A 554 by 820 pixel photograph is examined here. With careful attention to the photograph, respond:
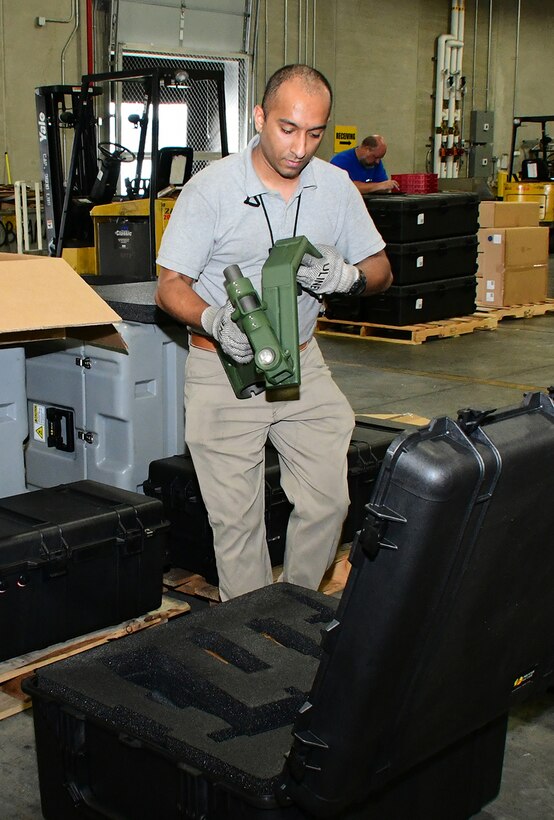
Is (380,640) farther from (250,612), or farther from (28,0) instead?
(28,0)

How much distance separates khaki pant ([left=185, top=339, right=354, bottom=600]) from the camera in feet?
9.97

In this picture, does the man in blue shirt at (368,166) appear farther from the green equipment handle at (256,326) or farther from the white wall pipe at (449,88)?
the white wall pipe at (449,88)

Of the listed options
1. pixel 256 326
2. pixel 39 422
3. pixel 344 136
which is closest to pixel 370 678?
pixel 256 326

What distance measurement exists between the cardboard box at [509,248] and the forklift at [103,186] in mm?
2891

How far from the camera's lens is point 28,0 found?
13281 millimetres

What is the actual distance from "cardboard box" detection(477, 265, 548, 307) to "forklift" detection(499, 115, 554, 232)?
748 centimetres

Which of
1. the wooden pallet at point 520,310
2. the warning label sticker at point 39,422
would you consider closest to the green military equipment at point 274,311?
the warning label sticker at point 39,422

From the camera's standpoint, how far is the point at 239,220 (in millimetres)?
2914

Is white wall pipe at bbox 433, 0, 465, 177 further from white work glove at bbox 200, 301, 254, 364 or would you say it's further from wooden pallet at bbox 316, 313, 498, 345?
white work glove at bbox 200, 301, 254, 364

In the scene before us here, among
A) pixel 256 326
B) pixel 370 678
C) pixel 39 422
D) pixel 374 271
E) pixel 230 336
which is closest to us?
pixel 370 678

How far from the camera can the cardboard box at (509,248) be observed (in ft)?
33.9

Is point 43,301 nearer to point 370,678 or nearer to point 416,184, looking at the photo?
point 370,678

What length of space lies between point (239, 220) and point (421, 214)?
6.59 metres

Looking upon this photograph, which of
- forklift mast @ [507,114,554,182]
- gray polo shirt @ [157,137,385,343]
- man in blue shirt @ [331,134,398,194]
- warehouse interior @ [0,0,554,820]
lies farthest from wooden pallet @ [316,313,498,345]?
forklift mast @ [507,114,554,182]
